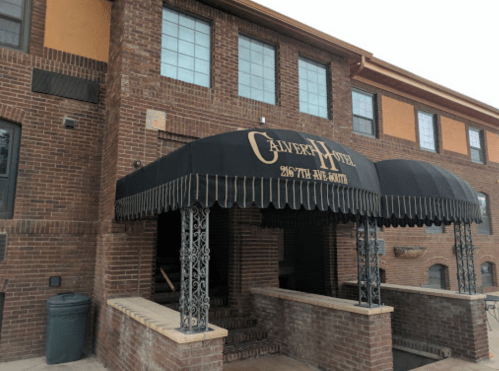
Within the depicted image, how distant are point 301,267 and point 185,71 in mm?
6523

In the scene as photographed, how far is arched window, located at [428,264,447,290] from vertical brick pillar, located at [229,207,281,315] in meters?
6.93

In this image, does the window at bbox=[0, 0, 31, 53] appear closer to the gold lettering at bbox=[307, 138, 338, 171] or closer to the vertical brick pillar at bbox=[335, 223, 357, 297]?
the gold lettering at bbox=[307, 138, 338, 171]

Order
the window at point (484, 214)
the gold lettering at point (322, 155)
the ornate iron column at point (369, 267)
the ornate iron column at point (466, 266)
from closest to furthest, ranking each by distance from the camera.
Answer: the gold lettering at point (322, 155) < the ornate iron column at point (369, 267) < the ornate iron column at point (466, 266) < the window at point (484, 214)

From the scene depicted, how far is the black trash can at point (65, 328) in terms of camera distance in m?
6.52

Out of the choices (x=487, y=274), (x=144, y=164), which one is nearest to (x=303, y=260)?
(x=144, y=164)

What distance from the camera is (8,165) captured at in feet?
23.2

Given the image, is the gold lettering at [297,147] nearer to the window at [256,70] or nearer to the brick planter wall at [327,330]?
the brick planter wall at [327,330]

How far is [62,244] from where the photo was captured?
286 inches

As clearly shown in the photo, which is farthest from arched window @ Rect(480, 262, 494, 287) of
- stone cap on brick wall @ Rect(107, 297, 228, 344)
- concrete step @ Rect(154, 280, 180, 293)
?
stone cap on brick wall @ Rect(107, 297, 228, 344)

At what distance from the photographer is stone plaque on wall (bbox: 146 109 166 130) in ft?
24.5

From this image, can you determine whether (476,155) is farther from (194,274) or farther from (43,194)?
(43,194)

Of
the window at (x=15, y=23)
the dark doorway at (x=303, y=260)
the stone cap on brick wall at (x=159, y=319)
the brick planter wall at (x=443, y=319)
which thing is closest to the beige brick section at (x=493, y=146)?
the dark doorway at (x=303, y=260)

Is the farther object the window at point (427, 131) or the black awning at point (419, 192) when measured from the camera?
the window at point (427, 131)

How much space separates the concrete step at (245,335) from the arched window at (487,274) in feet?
37.1
